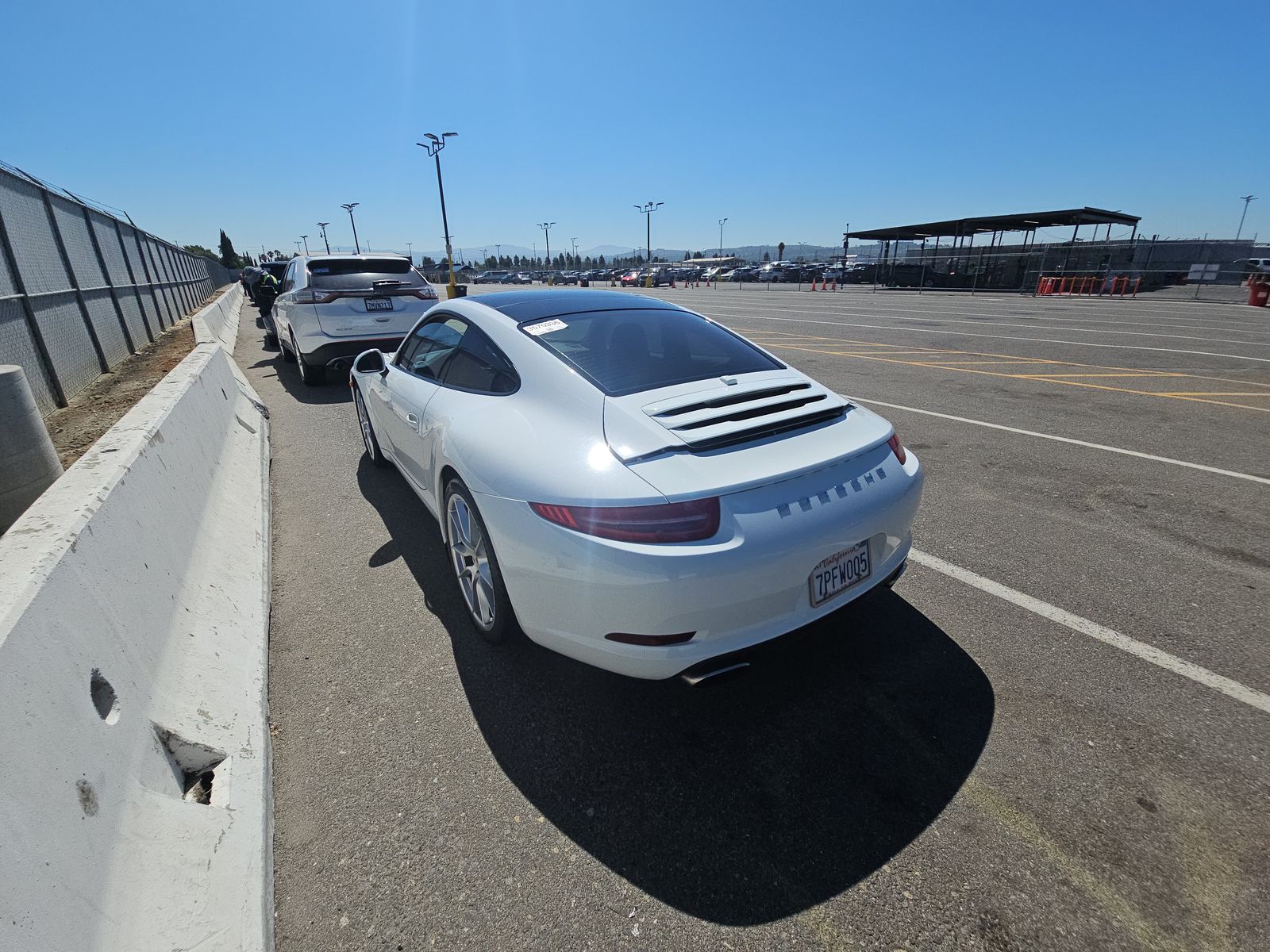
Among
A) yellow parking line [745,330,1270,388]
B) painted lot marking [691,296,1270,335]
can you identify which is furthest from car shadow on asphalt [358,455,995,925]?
painted lot marking [691,296,1270,335]

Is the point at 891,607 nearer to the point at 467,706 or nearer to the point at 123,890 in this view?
the point at 467,706

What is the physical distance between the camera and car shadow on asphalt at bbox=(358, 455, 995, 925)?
191 cm

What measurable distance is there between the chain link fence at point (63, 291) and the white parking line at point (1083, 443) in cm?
912

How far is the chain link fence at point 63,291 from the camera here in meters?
6.38

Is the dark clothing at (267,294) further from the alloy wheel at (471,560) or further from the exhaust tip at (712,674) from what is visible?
the exhaust tip at (712,674)

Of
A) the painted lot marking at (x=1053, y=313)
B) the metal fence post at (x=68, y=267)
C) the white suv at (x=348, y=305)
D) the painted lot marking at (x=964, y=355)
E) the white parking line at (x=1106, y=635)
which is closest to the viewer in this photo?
the white parking line at (x=1106, y=635)

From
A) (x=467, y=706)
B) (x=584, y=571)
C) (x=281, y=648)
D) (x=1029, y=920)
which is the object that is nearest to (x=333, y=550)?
(x=281, y=648)

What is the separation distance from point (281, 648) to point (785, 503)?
8.21 feet

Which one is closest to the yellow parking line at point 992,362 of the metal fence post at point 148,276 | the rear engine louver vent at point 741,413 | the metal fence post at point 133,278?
the rear engine louver vent at point 741,413

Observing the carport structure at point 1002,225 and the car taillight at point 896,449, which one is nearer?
the car taillight at point 896,449

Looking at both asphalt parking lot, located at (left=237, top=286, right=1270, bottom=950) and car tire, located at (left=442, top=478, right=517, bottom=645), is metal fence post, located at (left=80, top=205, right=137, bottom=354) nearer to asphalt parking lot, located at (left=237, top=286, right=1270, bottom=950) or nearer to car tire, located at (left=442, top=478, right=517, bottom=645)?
asphalt parking lot, located at (left=237, top=286, right=1270, bottom=950)

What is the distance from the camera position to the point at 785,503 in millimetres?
2148

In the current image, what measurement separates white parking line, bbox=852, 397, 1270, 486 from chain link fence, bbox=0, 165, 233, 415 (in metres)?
9.12

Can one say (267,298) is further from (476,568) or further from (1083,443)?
(1083,443)
